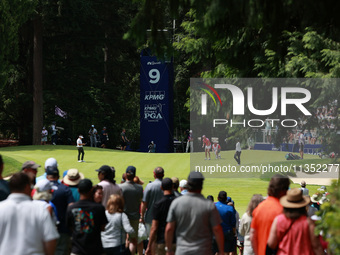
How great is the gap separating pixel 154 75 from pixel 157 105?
2.03 meters

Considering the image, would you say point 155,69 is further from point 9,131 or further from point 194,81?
point 9,131

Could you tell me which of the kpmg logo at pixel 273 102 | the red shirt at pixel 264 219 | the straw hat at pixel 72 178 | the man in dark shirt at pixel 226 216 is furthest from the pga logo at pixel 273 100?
the red shirt at pixel 264 219

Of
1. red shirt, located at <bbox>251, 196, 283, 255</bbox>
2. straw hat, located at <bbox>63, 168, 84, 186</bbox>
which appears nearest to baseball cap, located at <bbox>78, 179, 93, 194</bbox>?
straw hat, located at <bbox>63, 168, 84, 186</bbox>

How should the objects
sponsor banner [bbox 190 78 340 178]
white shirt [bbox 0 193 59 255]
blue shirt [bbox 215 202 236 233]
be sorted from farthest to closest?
sponsor banner [bbox 190 78 340 178]
blue shirt [bbox 215 202 236 233]
white shirt [bbox 0 193 59 255]

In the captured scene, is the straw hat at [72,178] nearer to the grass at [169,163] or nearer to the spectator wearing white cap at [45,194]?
the spectator wearing white cap at [45,194]

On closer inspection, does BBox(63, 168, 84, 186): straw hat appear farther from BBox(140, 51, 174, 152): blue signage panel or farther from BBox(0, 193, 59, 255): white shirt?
BBox(140, 51, 174, 152): blue signage panel

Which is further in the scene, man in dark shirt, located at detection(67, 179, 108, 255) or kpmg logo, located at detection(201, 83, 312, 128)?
kpmg logo, located at detection(201, 83, 312, 128)

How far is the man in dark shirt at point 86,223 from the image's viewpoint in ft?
24.2

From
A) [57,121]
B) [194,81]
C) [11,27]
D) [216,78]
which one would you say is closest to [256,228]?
[216,78]

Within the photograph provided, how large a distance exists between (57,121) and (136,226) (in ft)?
129

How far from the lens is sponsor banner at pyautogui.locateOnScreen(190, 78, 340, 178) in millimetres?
27781

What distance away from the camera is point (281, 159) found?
3253cm

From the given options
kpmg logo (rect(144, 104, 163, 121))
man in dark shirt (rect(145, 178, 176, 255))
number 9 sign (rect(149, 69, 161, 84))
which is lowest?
man in dark shirt (rect(145, 178, 176, 255))

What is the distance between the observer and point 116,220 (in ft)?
27.4
